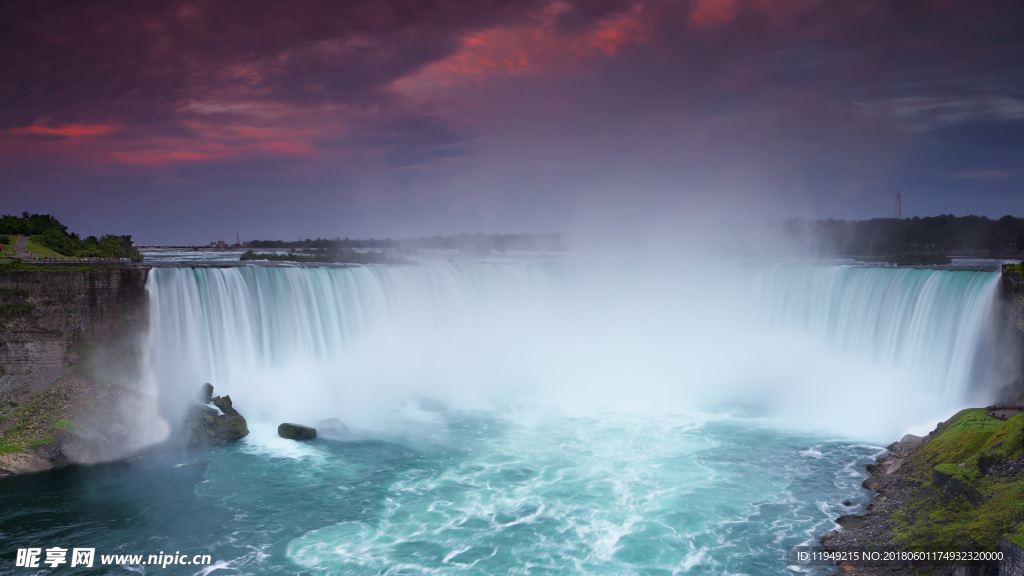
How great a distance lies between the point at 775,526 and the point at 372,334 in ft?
64.0

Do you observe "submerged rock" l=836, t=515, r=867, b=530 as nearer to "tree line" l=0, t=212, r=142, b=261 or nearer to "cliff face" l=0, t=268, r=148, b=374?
"cliff face" l=0, t=268, r=148, b=374

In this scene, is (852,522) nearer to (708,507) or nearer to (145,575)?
(708,507)

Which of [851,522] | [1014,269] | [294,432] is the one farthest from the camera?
[294,432]

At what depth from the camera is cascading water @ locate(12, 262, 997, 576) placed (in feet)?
40.8

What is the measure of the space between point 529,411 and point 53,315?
686 inches

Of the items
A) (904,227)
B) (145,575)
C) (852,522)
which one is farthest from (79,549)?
(904,227)

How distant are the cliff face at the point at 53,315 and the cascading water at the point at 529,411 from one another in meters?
1.65

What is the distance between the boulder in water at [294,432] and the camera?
18.7 metres

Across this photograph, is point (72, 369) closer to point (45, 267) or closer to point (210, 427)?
point (45, 267)

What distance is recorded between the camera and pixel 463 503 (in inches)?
561

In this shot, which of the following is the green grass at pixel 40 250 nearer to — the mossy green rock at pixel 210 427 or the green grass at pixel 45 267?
the green grass at pixel 45 267

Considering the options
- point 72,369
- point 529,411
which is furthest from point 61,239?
point 529,411

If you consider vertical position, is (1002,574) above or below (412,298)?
below

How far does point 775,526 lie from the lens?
1246 cm
